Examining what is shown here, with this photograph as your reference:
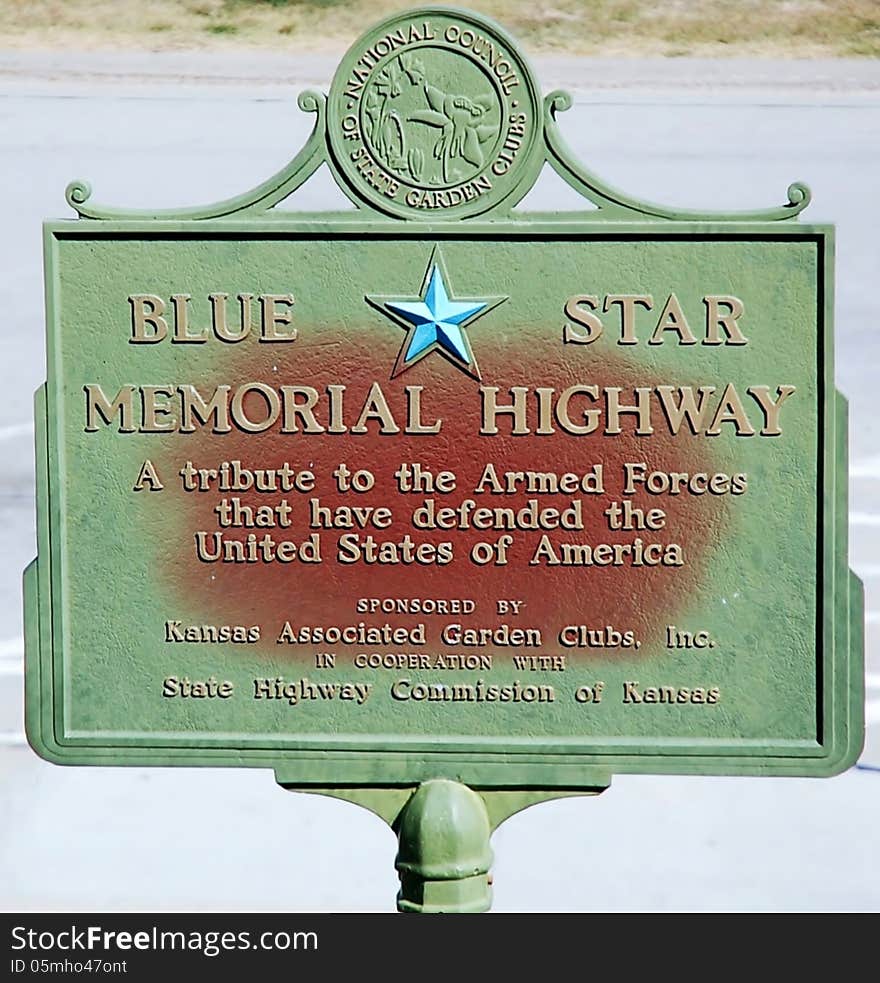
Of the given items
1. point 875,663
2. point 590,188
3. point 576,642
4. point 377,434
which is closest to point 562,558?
point 576,642

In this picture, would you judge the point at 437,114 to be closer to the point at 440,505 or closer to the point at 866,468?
the point at 440,505

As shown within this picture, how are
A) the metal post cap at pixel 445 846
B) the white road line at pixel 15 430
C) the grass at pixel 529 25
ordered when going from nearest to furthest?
1. the metal post cap at pixel 445 846
2. the white road line at pixel 15 430
3. the grass at pixel 529 25

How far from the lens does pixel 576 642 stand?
495 cm

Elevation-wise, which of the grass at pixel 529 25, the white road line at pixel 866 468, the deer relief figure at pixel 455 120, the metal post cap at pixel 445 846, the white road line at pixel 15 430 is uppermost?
the grass at pixel 529 25

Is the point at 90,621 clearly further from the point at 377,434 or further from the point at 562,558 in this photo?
the point at 562,558

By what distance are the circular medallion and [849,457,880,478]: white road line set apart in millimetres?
5740

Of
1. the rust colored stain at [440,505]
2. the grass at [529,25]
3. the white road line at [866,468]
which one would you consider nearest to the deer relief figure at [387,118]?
the rust colored stain at [440,505]

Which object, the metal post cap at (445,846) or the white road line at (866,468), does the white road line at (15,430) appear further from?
the metal post cap at (445,846)

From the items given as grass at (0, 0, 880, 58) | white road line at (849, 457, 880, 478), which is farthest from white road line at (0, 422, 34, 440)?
grass at (0, 0, 880, 58)

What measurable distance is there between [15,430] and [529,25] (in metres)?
8.96

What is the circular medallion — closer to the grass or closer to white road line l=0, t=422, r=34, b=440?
white road line l=0, t=422, r=34, b=440

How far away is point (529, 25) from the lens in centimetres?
1845

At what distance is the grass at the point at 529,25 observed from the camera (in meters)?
18.1

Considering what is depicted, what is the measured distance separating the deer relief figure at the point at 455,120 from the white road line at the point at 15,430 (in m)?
6.41
